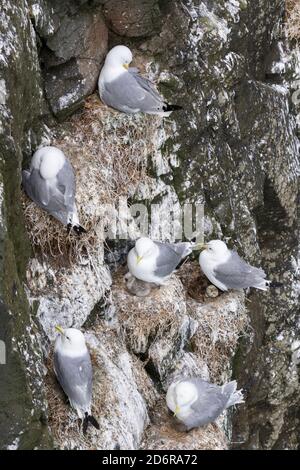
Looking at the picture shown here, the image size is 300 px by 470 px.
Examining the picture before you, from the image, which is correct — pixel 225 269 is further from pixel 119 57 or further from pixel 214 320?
pixel 119 57

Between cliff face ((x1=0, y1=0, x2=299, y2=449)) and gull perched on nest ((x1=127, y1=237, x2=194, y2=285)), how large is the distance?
0.68 ft

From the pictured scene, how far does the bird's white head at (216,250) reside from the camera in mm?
7891

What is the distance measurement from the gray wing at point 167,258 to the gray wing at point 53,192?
104cm

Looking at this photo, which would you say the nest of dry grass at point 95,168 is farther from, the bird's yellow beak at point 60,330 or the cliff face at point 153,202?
the bird's yellow beak at point 60,330

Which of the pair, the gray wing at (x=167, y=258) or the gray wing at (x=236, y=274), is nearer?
the gray wing at (x=167, y=258)

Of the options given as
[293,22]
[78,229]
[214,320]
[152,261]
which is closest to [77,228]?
[78,229]

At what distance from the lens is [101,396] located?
6473 mm

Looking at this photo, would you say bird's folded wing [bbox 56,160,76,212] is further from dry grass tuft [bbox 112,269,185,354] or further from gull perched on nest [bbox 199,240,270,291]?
gull perched on nest [bbox 199,240,270,291]

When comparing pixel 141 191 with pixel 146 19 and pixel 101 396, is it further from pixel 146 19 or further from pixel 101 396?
pixel 101 396

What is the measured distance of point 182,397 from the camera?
6.89 m

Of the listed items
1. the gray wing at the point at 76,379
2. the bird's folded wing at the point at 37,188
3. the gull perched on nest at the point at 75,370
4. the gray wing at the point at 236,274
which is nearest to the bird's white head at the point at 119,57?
the bird's folded wing at the point at 37,188

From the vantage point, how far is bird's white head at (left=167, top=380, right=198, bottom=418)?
6879 millimetres
